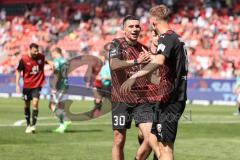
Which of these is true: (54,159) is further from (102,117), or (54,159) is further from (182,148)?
(102,117)

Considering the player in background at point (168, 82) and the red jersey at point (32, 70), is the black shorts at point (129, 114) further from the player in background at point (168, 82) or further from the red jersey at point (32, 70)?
the red jersey at point (32, 70)

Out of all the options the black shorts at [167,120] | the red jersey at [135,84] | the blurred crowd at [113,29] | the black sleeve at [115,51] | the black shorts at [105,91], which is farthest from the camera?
the blurred crowd at [113,29]

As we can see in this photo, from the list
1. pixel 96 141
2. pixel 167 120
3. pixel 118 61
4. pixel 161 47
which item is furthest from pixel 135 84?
pixel 96 141

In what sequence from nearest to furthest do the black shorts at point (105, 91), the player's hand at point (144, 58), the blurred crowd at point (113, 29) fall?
the player's hand at point (144, 58) → the black shorts at point (105, 91) → the blurred crowd at point (113, 29)

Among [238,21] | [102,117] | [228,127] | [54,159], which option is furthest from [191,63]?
[54,159]

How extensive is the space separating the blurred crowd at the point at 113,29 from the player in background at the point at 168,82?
25.8 meters

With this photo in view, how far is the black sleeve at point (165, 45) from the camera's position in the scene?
9.77 meters

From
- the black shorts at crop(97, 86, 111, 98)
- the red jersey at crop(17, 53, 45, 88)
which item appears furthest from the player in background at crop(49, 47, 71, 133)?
the black shorts at crop(97, 86, 111, 98)

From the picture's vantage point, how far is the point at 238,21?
40.9m

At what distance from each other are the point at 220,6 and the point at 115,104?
3309 cm

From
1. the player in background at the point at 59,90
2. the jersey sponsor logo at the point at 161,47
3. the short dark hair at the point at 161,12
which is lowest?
the player in background at the point at 59,90

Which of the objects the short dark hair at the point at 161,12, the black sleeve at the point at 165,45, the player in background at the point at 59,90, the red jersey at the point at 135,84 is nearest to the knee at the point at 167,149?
the black sleeve at the point at 165,45

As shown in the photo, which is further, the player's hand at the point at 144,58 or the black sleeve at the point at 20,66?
the black sleeve at the point at 20,66

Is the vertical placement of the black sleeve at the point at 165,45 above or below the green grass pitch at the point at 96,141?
above
